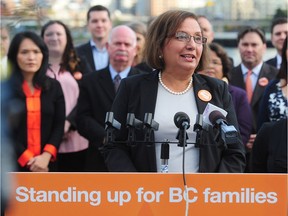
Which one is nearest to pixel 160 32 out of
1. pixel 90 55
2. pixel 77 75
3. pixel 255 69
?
pixel 77 75

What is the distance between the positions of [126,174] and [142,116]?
2.12 ft

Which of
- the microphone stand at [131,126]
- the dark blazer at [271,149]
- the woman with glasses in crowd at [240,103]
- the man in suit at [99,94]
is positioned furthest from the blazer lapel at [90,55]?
the microphone stand at [131,126]

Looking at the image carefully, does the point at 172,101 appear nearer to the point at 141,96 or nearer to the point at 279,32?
the point at 141,96

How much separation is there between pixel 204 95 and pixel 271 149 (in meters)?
1.03

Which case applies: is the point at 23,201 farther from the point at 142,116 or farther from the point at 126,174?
the point at 142,116

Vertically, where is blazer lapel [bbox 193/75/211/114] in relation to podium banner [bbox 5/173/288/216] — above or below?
above

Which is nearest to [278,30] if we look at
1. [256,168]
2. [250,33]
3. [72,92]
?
[250,33]

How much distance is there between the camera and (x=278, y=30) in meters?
7.08

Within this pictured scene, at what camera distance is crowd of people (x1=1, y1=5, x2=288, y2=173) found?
296cm

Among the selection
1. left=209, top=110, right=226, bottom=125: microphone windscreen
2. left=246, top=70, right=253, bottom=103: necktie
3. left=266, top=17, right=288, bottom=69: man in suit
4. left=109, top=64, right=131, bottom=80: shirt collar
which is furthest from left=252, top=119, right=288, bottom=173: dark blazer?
left=266, top=17, right=288, bottom=69: man in suit

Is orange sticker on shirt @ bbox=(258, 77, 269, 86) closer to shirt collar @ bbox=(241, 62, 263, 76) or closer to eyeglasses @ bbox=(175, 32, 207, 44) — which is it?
shirt collar @ bbox=(241, 62, 263, 76)

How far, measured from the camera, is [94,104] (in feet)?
15.8

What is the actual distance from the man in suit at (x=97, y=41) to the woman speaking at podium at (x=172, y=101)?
3246 mm

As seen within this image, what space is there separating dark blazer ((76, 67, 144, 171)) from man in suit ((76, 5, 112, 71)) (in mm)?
1414
